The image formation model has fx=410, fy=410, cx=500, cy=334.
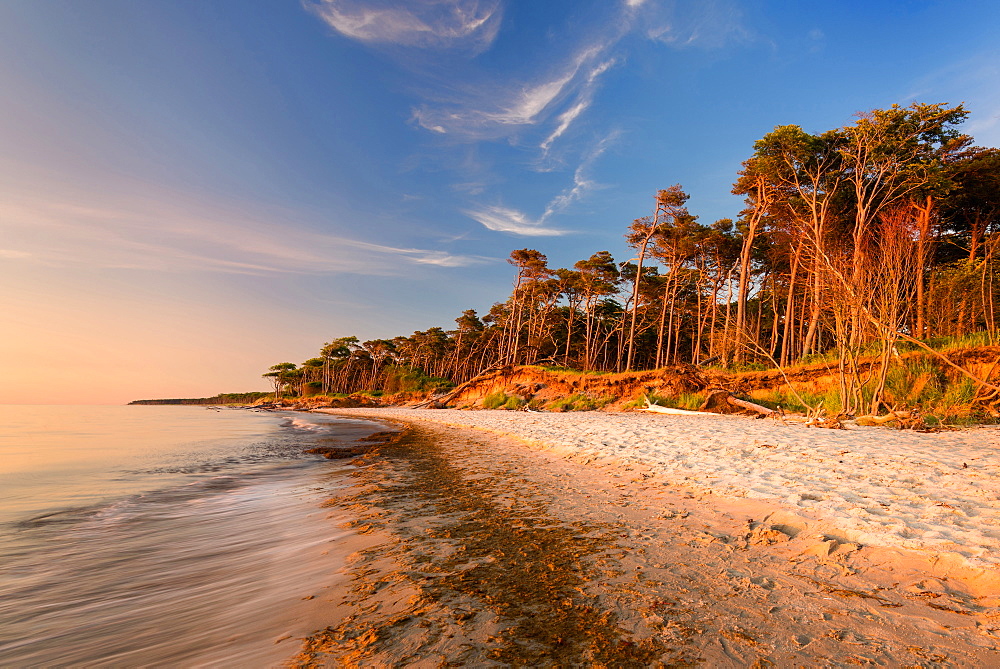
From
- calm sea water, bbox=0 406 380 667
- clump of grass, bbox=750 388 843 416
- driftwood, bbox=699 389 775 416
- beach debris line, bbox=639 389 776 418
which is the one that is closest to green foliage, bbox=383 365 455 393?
beach debris line, bbox=639 389 776 418

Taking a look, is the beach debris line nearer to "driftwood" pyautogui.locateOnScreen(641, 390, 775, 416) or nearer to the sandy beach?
"driftwood" pyautogui.locateOnScreen(641, 390, 775, 416)

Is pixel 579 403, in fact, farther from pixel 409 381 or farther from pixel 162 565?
pixel 409 381

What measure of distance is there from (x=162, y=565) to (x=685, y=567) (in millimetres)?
4386

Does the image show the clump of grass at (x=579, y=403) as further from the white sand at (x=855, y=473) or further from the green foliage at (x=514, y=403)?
the white sand at (x=855, y=473)

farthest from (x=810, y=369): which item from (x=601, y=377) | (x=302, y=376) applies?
(x=302, y=376)

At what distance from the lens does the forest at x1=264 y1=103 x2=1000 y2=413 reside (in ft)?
35.2

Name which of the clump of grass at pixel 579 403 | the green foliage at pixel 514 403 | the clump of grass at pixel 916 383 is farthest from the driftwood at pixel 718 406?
the green foliage at pixel 514 403

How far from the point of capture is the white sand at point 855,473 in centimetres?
325

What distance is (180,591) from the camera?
306 centimetres

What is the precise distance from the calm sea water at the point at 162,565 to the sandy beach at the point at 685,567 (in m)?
0.41

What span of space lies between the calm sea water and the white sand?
4252 millimetres

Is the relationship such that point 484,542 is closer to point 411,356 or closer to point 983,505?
point 983,505

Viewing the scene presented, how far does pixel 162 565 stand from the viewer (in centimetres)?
364

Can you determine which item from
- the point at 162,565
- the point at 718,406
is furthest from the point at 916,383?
the point at 162,565
